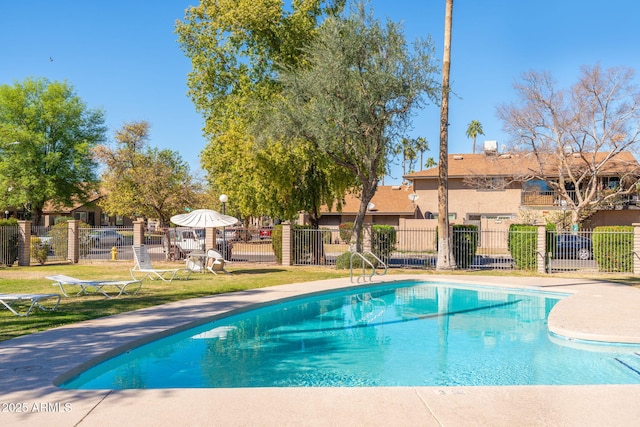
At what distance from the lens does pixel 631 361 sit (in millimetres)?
8031

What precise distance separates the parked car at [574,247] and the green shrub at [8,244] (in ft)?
85.3

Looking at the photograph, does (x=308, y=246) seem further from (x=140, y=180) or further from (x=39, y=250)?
(x=140, y=180)

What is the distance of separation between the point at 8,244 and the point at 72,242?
8.88ft

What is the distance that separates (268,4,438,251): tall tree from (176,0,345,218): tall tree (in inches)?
121

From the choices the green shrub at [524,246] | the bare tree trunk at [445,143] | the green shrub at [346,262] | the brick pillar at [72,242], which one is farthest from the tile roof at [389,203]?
the brick pillar at [72,242]

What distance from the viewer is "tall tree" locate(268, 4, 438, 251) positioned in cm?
1980

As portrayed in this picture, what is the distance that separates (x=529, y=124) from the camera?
33562 mm

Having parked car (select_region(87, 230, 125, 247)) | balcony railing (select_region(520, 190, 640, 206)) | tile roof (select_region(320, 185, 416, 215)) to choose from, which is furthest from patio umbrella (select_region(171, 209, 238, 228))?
balcony railing (select_region(520, 190, 640, 206))

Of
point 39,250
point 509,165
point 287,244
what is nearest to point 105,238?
point 39,250

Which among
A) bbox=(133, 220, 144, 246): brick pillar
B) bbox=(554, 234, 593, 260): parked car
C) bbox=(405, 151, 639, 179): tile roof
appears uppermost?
bbox=(405, 151, 639, 179): tile roof

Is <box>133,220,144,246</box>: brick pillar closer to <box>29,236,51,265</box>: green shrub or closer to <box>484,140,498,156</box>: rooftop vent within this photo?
<box>29,236,51,265</box>: green shrub

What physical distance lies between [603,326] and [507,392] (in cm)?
495

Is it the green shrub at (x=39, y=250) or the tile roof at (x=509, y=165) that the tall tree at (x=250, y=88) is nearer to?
the green shrub at (x=39, y=250)

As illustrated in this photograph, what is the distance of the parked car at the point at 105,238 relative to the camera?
2650 centimetres
